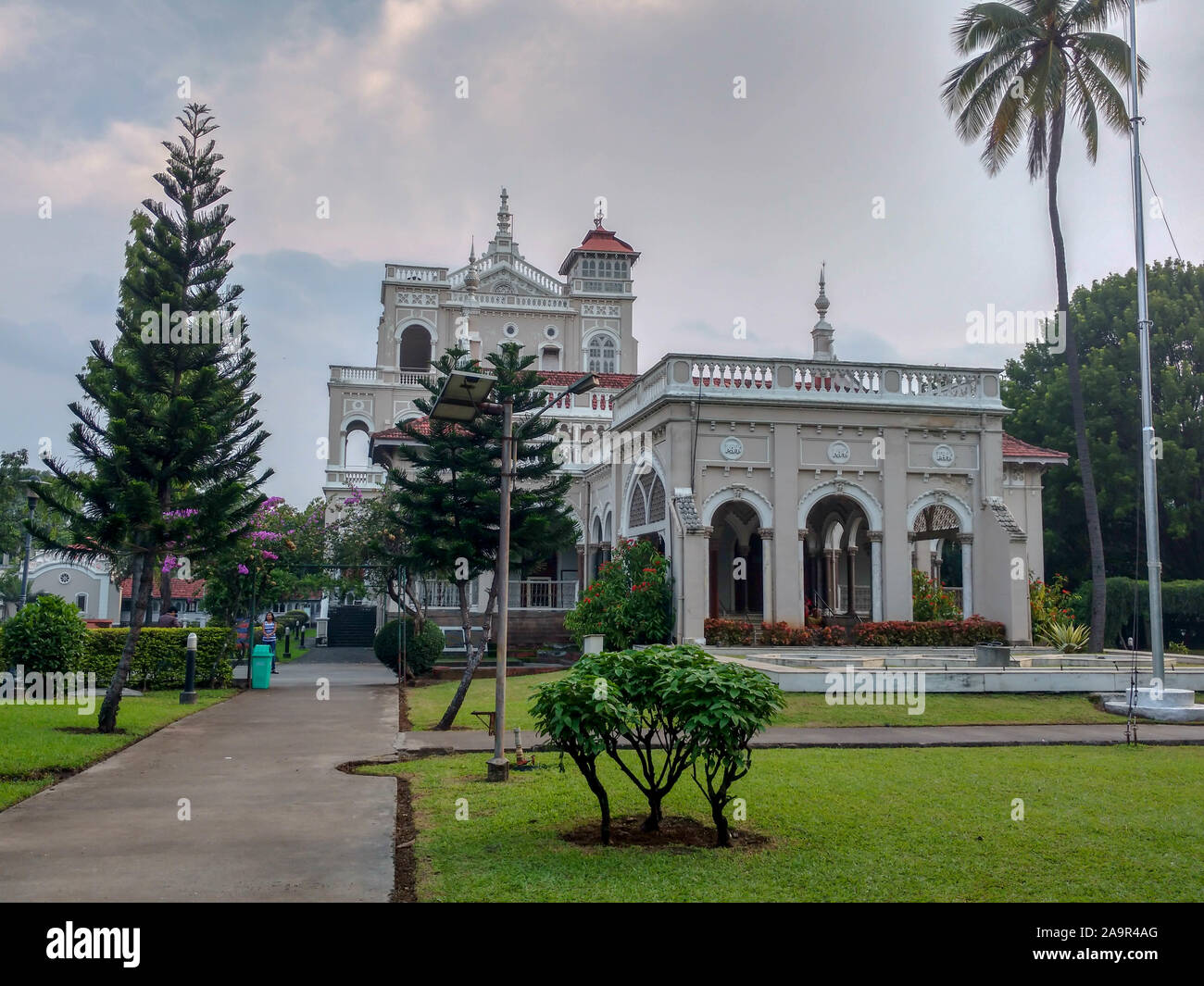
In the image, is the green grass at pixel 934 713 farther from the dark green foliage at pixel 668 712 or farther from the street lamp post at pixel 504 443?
the dark green foliage at pixel 668 712

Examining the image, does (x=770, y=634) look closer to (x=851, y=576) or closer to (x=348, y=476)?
(x=851, y=576)

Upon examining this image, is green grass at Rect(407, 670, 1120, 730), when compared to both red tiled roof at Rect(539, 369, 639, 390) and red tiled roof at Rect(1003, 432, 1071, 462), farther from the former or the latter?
red tiled roof at Rect(539, 369, 639, 390)

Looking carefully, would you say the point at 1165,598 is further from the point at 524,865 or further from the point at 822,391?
the point at 524,865

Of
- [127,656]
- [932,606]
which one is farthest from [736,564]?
[127,656]

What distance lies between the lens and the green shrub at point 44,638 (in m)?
16.6

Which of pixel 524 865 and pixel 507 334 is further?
pixel 507 334

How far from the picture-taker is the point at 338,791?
9609 mm

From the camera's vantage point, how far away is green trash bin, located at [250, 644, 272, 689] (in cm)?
2075

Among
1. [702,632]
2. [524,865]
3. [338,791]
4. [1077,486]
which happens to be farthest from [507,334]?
[524,865]

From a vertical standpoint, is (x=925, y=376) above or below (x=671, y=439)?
above

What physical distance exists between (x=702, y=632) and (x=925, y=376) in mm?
8063

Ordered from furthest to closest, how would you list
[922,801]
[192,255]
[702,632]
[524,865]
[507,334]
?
[507,334]
[702,632]
[192,255]
[922,801]
[524,865]

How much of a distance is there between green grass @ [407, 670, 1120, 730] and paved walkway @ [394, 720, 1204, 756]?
0.36m

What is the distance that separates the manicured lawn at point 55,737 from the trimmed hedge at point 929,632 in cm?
1279
